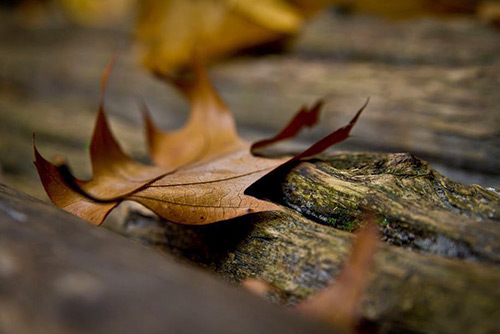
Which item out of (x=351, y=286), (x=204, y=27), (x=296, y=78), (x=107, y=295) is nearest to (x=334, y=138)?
(x=351, y=286)

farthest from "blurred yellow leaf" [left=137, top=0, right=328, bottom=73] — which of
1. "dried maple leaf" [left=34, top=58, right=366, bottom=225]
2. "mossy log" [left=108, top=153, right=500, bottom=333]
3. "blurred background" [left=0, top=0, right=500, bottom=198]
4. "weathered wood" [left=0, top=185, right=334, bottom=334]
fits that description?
"weathered wood" [left=0, top=185, right=334, bottom=334]

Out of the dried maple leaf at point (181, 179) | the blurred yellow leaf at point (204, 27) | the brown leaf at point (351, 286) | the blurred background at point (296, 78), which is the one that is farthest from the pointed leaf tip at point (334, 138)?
the blurred yellow leaf at point (204, 27)

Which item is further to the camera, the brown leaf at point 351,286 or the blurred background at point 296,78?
the blurred background at point 296,78

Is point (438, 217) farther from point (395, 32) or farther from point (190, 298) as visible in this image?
point (395, 32)

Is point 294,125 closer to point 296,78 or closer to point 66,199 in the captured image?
point 66,199

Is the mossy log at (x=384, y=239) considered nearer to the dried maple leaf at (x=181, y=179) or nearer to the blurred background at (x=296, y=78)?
the dried maple leaf at (x=181, y=179)

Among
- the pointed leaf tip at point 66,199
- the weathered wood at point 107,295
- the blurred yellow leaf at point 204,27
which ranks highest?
the blurred yellow leaf at point 204,27

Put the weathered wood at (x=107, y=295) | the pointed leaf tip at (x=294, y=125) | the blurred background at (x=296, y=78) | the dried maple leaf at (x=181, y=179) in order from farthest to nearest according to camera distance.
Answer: the blurred background at (x=296, y=78), the pointed leaf tip at (x=294, y=125), the dried maple leaf at (x=181, y=179), the weathered wood at (x=107, y=295)

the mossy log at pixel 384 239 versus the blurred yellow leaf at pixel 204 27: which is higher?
the blurred yellow leaf at pixel 204 27
